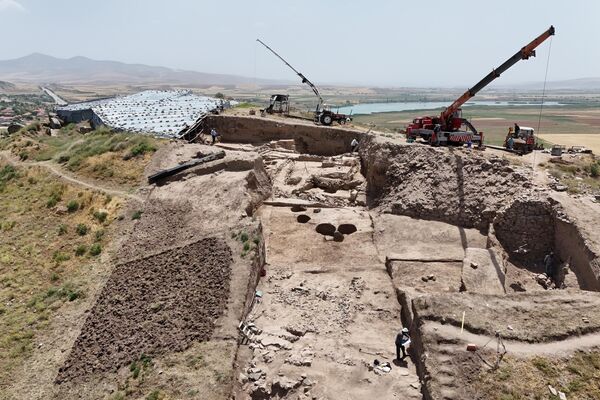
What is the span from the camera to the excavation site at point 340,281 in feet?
33.8

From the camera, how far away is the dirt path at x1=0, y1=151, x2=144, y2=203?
2089 cm

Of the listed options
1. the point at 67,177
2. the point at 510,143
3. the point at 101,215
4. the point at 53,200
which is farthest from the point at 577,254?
the point at 67,177

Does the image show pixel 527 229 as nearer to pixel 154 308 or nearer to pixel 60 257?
pixel 154 308

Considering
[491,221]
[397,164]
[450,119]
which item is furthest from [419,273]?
[450,119]

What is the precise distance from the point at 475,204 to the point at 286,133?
14.1 metres

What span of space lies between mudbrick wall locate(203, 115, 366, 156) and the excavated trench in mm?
3522

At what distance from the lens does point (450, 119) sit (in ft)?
76.1

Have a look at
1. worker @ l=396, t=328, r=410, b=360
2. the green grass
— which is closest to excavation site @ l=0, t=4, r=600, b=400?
worker @ l=396, t=328, r=410, b=360

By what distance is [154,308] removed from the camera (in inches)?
516

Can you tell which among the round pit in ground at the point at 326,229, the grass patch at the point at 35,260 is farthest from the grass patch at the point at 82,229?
the round pit in ground at the point at 326,229

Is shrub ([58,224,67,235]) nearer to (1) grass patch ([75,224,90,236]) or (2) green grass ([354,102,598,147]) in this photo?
(1) grass patch ([75,224,90,236])

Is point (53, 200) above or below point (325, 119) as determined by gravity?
below

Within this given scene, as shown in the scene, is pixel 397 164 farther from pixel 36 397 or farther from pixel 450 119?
pixel 36 397

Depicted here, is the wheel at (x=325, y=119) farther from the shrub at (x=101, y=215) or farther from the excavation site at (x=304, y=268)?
the shrub at (x=101, y=215)
